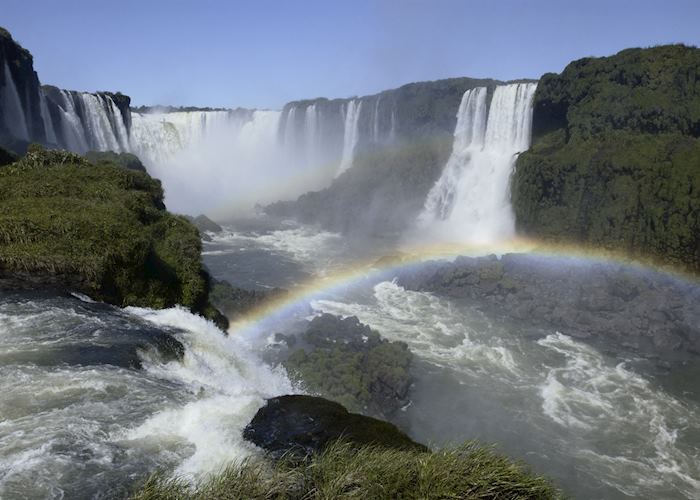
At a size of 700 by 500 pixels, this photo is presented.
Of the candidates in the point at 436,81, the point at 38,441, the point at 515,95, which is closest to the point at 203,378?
the point at 38,441

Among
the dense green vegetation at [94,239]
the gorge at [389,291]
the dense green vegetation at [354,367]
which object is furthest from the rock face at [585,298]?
the dense green vegetation at [94,239]

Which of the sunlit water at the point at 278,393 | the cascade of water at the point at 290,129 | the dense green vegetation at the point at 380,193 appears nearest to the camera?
the sunlit water at the point at 278,393

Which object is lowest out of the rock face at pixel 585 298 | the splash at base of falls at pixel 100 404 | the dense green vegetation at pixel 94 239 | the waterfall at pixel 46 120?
the rock face at pixel 585 298

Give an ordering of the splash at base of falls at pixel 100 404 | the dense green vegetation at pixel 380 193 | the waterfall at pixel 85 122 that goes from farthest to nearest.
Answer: the dense green vegetation at pixel 380 193, the waterfall at pixel 85 122, the splash at base of falls at pixel 100 404

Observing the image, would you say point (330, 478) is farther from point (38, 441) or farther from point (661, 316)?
point (661, 316)

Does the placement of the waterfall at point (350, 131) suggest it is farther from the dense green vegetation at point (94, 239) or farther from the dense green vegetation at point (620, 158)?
the dense green vegetation at point (94, 239)

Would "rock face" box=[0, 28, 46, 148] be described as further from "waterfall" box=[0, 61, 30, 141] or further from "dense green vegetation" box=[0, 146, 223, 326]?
"dense green vegetation" box=[0, 146, 223, 326]

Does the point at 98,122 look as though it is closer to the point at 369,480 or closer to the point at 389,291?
the point at 389,291

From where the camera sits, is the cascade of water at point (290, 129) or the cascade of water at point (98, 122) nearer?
the cascade of water at point (98, 122)
